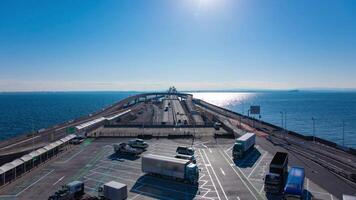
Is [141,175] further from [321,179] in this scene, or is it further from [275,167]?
[321,179]

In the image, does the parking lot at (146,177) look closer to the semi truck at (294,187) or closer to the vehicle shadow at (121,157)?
the vehicle shadow at (121,157)

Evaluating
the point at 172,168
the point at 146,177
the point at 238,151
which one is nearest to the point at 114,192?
the point at 146,177

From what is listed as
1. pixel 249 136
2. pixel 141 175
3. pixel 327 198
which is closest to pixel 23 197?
pixel 141 175

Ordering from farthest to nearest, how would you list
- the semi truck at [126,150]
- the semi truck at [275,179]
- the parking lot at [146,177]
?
the semi truck at [126,150] < the parking lot at [146,177] < the semi truck at [275,179]

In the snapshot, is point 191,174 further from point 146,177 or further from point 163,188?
point 146,177

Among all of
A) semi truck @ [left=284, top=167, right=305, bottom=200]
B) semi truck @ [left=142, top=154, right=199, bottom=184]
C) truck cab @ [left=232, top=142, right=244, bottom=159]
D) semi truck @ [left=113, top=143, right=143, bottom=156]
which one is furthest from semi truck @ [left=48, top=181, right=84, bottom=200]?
truck cab @ [left=232, top=142, right=244, bottom=159]

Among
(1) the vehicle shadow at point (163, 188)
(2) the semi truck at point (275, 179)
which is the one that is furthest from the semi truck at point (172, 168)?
(2) the semi truck at point (275, 179)
